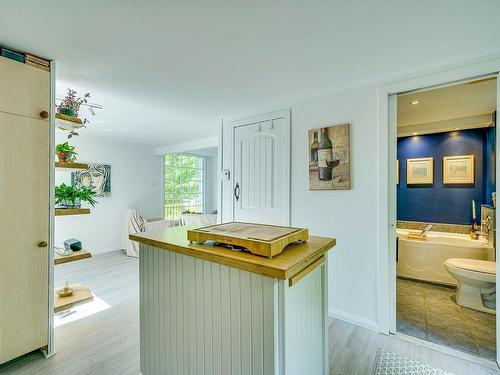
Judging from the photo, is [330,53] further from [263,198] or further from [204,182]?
[204,182]

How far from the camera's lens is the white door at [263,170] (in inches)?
109

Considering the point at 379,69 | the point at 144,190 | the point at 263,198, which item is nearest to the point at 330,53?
the point at 379,69

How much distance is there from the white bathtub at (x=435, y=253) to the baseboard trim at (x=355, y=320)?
1.62m

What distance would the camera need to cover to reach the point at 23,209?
1.71m

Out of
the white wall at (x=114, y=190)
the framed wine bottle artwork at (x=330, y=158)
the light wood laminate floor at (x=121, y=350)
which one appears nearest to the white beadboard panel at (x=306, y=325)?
the light wood laminate floor at (x=121, y=350)

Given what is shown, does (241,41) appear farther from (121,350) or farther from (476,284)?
(476,284)

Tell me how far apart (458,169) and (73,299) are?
197 inches

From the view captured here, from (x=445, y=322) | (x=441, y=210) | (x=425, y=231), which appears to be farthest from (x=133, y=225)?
(x=441, y=210)

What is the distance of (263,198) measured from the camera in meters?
2.94

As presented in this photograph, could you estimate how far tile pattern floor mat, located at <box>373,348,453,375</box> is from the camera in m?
1.69

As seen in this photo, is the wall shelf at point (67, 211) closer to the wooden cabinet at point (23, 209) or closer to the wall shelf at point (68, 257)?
the wooden cabinet at point (23, 209)

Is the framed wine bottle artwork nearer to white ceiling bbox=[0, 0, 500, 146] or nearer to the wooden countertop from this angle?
white ceiling bbox=[0, 0, 500, 146]

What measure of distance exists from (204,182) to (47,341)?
5623 millimetres

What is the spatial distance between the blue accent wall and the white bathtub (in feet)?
1.15
